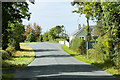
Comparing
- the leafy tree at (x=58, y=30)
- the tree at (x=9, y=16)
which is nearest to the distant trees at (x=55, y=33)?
the leafy tree at (x=58, y=30)

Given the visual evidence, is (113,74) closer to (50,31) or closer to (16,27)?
(16,27)

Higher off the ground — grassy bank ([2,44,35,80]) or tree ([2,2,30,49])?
tree ([2,2,30,49])

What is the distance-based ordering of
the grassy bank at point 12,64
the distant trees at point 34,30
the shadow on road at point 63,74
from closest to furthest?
the shadow on road at point 63,74 → the grassy bank at point 12,64 → the distant trees at point 34,30

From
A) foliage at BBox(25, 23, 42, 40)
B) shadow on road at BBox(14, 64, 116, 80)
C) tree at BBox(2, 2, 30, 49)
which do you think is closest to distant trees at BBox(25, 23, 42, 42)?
foliage at BBox(25, 23, 42, 40)

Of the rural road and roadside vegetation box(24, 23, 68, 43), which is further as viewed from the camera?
roadside vegetation box(24, 23, 68, 43)

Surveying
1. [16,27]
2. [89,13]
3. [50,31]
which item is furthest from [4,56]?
[50,31]

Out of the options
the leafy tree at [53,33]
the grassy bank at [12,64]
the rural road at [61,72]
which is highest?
the leafy tree at [53,33]

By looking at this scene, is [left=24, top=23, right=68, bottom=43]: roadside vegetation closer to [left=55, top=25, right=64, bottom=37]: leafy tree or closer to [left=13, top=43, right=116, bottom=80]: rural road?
[left=55, top=25, right=64, bottom=37]: leafy tree

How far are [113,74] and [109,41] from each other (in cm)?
343

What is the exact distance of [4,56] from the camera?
24688mm

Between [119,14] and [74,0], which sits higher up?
[74,0]

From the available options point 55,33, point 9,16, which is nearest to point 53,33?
point 55,33

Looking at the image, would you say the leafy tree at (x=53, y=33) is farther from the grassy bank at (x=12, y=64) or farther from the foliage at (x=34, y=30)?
the grassy bank at (x=12, y=64)

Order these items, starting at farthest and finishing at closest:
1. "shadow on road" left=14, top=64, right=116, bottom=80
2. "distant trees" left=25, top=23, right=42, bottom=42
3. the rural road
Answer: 1. "distant trees" left=25, top=23, right=42, bottom=42
2. the rural road
3. "shadow on road" left=14, top=64, right=116, bottom=80
